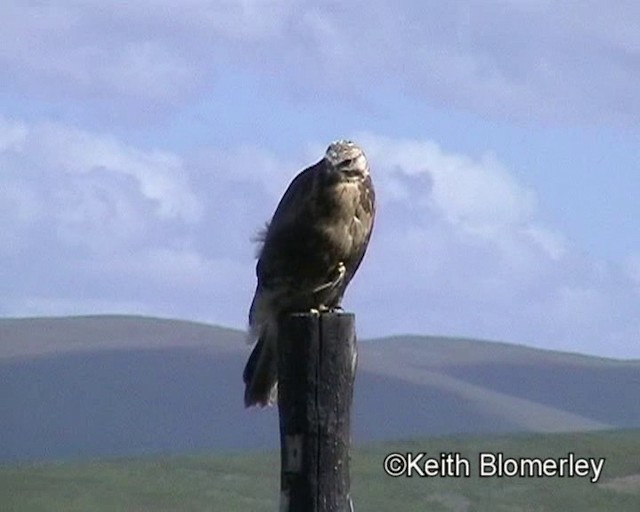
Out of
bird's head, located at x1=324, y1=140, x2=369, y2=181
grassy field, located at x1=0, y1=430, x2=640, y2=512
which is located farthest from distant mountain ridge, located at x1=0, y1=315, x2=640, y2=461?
bird's head, located at x1=324, y1=140, x2=369, y2=181

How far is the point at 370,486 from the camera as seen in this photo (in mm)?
14125

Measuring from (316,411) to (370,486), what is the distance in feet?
24.3

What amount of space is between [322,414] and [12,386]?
14.9 metres

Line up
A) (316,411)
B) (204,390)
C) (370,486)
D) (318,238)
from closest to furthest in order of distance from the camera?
(316,411)
(318,238)
(370,486)
(204,390)

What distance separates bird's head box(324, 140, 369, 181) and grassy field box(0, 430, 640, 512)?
11.0 feet

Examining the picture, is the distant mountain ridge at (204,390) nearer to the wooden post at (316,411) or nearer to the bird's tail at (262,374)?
the bird's tail at (262,374)

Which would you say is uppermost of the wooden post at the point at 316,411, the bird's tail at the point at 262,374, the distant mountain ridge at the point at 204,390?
the distant mountain ridge at the point at 204,390

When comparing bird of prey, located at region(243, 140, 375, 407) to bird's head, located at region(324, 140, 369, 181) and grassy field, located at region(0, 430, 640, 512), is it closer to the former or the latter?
bird's head, located at region(324, 140, 369, 181)

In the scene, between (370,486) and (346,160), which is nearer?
(346,160)

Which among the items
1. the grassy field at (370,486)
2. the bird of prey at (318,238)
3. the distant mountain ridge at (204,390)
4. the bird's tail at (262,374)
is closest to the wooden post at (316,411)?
the bird's tail at (262,374)

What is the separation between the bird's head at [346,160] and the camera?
33.8 ft

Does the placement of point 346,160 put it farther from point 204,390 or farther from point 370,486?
point 204,390

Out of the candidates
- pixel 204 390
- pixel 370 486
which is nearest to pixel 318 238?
pixel 370 486

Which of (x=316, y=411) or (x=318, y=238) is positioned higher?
(x=318, y=238)
